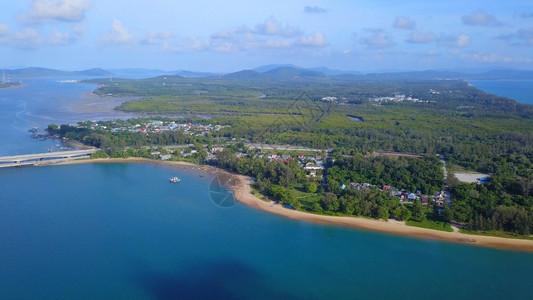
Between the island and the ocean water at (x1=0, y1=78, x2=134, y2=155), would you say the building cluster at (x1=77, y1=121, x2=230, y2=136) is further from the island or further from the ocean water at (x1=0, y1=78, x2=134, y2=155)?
the ocean water at (x1=0, y1=78, x2=134, y2=155)

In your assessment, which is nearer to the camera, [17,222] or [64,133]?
[17,222]

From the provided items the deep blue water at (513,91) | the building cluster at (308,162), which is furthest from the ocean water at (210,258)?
the deep blue water at (513,91)

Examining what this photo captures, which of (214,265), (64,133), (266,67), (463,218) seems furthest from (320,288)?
(266,67)

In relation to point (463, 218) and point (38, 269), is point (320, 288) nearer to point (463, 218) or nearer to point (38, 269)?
point (463, 218)

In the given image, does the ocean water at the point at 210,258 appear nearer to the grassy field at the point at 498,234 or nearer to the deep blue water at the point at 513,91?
the grassy field at the point at 498,234

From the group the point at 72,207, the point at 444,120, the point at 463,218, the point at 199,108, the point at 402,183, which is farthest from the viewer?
the point at 199,108

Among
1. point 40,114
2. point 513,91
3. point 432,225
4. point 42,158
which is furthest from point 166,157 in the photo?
point 513,91

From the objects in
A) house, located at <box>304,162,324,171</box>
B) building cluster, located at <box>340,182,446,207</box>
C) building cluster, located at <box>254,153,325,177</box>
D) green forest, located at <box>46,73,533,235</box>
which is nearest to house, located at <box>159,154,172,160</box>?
green forest, located at <box>46,73,533,235</box>
